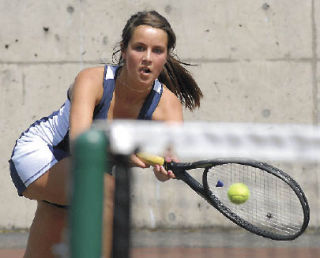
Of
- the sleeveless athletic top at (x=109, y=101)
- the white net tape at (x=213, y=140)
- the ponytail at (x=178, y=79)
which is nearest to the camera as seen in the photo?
the white net tape at (x=213, y=140)

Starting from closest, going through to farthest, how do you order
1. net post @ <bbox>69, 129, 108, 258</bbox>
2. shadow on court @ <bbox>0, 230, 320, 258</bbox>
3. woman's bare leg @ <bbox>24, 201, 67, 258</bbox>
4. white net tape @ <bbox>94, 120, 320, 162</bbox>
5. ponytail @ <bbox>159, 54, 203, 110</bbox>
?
net post @ <bbox>69, 129, 108, 258</bbox> < white net tape @ <bbox>94, 120, 320, 162</bbox> < woman's bare leg @ <bbox>24, 201, 67, 258</bbox> < ponytail @ <bbox>159, 54, 203, 110</bbox> < shadow on court @ <bbox>0, 230, 320, 258</bbox>

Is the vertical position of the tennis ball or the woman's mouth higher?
the woman's mouth

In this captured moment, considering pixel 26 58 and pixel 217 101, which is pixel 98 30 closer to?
pixel 26 58

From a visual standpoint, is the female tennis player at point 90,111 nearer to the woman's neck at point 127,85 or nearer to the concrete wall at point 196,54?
the woman's neck at point 127,85

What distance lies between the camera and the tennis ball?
125 inches

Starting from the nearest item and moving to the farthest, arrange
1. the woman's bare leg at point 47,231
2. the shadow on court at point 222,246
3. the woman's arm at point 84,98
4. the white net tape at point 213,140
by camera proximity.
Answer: the white net tape at point 213,140
the woman's arm at point 84,98
the woman's bare leg at point 47,231
the shadow on court at point 222,246

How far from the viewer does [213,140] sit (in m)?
2.19

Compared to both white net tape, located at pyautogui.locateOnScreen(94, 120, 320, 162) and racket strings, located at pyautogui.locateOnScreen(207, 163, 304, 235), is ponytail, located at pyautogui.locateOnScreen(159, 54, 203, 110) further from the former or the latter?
white net tape, located at pyautogui.locateOnScreen(94, 120, 320, 162)

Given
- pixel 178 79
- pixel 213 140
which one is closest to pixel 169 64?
pixel 178 79

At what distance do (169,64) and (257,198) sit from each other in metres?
0.78

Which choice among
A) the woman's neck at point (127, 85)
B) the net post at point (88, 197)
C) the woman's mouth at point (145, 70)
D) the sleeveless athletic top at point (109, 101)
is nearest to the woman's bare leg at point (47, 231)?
the sleeveless athletic top at point (109, 101)

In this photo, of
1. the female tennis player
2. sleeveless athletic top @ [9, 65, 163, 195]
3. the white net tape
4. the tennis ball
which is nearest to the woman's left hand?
the female tennis player

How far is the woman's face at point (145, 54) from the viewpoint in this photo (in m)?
3.28

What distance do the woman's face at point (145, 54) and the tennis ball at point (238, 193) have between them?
1.71ft
